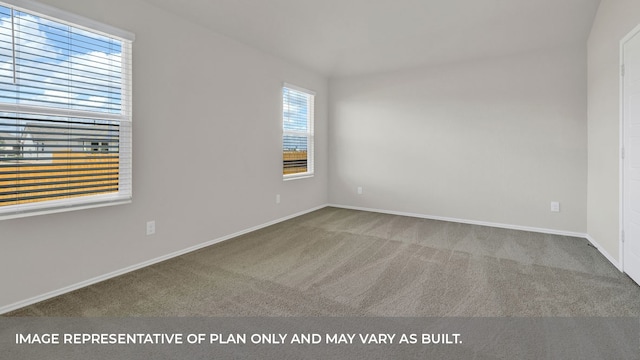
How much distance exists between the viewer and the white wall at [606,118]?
2684 mm

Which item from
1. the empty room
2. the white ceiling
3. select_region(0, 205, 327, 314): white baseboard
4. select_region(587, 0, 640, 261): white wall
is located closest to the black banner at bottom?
the empty room

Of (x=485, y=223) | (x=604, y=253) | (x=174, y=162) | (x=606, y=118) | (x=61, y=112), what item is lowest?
(x=604, y=253)

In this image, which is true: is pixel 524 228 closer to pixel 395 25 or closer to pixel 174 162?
pixel 395 25

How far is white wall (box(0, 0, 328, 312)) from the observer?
221 centimetres

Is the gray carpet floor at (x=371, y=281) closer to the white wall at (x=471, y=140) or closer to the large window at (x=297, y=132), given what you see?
the white wall at (x=471, y=140)

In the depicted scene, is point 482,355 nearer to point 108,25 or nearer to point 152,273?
point 152,273

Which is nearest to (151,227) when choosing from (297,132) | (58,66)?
(58,66)

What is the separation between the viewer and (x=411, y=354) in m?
1.57

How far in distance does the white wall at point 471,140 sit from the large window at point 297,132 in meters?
0.64

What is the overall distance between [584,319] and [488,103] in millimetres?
3197

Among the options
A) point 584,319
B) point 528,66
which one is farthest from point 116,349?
point 528,66

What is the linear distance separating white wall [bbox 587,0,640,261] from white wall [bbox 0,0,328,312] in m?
3.73

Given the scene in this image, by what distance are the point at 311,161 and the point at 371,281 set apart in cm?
310

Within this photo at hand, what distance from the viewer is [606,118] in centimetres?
299
